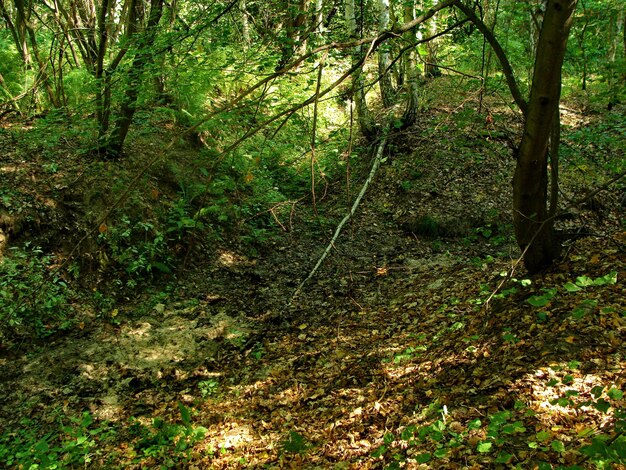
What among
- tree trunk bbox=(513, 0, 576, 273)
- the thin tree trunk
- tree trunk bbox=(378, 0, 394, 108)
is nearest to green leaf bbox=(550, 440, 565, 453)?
tree trunk bbox=(513, 0, 576, 273)

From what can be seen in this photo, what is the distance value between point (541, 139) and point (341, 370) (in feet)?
9.56

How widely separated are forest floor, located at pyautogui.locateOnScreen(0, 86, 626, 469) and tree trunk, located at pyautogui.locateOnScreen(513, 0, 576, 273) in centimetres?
29

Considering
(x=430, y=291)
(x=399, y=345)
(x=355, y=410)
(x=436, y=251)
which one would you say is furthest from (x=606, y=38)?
(x=355, y=410)

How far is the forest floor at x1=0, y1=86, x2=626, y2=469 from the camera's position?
10.6ft

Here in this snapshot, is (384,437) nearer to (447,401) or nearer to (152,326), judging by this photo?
(447,401)

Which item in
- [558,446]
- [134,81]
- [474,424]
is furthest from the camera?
[134,81]

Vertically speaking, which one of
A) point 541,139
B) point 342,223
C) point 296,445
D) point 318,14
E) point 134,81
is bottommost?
point 296,445

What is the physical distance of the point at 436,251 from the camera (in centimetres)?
756

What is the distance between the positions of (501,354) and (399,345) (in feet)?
3.94

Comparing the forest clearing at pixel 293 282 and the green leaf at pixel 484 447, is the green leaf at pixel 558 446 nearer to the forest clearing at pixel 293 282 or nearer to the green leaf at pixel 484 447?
the forest clearing at pixel 293 282

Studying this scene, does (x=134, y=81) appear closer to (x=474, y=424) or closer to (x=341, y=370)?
(x=341, y=370)

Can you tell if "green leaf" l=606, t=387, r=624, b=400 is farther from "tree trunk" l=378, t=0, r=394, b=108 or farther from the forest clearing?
"tree trunk" l=378, t=0, r=394, b=108

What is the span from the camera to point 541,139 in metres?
3.83

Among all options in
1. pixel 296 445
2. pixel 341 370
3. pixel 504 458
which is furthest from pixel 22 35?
pixel 504 458
